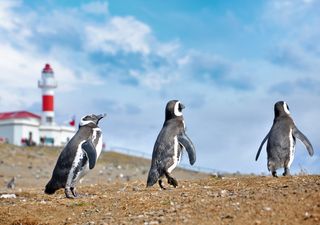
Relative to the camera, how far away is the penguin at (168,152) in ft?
47.1

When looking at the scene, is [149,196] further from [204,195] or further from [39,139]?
[39,139]

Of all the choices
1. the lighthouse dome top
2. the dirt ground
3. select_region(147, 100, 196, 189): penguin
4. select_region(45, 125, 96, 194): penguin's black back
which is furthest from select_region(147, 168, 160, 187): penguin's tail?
the lighthouse dome top

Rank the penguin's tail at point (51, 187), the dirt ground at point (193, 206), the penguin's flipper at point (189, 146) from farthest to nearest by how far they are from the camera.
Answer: the penguin's flipper at point (189, 146), the penguin's tail at point (51, 187), the dirt ground at point (193, 206)

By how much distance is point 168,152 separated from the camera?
14406 mm

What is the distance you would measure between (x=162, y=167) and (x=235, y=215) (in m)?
4.76

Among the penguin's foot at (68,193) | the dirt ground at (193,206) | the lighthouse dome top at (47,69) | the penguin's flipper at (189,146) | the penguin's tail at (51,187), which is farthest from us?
the lighthouse dome top at (47,69)

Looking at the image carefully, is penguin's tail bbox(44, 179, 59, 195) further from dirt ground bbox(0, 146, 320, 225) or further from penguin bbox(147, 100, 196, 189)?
penguin bbox(147, 100, 196, 189)

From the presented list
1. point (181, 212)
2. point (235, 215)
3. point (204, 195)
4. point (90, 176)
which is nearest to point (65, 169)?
point (204, 195)

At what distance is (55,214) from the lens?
12.2 meters

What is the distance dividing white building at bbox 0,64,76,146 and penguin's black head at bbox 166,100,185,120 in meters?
50.0

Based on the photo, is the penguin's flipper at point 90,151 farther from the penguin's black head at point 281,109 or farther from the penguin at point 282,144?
the penguin's black head at point 281,109

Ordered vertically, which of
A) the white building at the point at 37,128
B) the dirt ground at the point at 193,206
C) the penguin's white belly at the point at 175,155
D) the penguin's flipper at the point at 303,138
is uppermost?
the white building at the point at 37,128

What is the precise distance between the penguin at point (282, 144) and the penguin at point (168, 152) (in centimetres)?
192

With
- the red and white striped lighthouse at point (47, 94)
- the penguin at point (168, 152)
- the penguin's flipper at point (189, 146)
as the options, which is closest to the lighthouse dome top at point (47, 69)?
the red and white striped lighthouse at point (47, 94)
